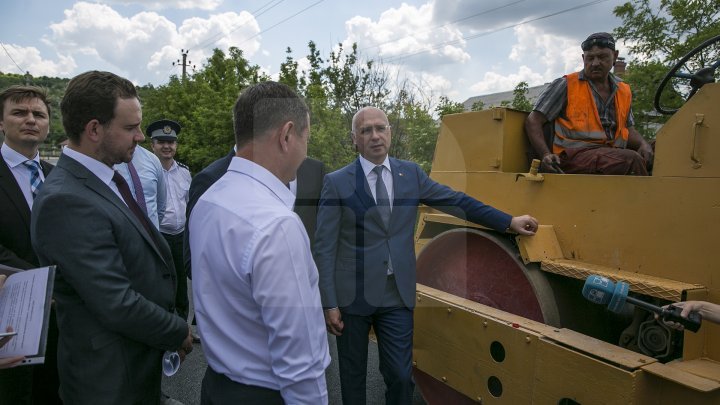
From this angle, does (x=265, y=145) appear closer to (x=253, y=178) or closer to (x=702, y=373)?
(x=253, y=178)

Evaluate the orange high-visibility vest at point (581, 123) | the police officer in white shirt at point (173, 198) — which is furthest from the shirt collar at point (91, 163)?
the police officer in white shirt at point (173, 198)

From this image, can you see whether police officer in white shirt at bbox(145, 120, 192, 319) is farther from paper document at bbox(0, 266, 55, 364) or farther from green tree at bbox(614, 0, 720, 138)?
green tree at bbox(614, 0, 720, 138)

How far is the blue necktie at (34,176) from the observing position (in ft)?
9.31

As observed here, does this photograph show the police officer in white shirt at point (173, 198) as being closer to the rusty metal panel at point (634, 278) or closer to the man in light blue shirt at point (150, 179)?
the man in light blue shirt at point (150, 179)

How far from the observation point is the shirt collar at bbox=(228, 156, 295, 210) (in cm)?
149

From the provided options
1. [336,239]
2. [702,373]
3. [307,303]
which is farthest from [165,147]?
[702,373]

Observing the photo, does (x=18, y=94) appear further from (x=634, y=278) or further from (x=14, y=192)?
(x=634, y=278)

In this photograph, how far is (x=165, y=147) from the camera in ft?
17.1

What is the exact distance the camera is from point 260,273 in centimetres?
134

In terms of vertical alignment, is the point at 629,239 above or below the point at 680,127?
below

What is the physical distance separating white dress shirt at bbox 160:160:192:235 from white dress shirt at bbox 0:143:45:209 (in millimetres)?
1872

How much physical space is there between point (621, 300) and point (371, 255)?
1.27m

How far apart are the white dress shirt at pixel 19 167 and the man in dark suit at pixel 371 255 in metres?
1.66

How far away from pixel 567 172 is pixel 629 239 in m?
0.64
